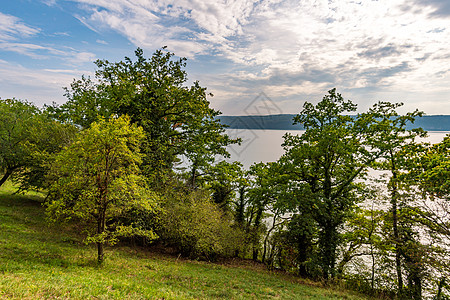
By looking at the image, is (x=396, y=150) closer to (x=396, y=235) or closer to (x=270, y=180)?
(x=396, y=235)

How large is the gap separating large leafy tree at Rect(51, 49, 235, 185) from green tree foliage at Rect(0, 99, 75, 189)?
1.72 meters

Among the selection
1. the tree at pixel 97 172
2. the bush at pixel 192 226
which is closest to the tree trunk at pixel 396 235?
the bush at pixel 192 226

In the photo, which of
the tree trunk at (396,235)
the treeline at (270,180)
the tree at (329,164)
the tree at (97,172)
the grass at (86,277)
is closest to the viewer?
the grass at (86,277)

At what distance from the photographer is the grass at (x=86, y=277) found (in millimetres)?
6926

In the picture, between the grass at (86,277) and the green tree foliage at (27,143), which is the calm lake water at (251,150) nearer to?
the grass at (86,277)

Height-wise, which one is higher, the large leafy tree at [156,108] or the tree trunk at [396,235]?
the large leafy tree at [156,108]

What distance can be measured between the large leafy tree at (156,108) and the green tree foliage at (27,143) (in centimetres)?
172

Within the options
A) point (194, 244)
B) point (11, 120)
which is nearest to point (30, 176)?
point (11, 120)

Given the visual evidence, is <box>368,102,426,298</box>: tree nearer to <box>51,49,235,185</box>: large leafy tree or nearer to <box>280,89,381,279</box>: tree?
<box>280,89,381,279</box>: tree

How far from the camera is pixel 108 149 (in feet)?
34.5

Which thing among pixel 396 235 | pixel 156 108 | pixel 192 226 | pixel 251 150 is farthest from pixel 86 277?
pixel 251 150

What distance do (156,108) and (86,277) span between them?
1341cm

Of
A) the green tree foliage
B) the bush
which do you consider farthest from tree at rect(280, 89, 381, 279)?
the green tree foliage

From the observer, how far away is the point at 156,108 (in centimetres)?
1878
